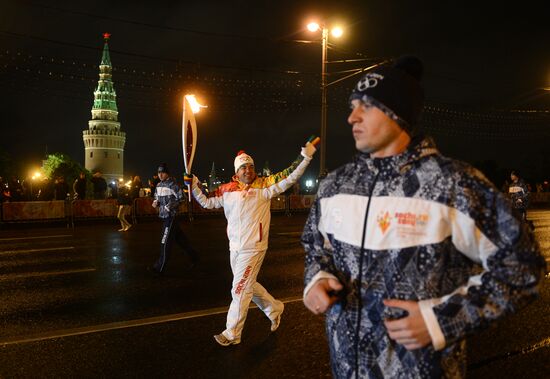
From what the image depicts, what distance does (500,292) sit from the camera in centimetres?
167

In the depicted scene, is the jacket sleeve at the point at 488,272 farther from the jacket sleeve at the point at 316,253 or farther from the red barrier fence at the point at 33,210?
the red barrier fence at the point at 33,210

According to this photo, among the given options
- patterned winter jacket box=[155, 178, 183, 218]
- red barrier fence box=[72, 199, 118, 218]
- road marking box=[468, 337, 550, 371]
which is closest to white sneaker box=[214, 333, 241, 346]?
road marking box=[468, 337, 550, 371]

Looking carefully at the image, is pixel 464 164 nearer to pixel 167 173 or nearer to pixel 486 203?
pixel 486 203

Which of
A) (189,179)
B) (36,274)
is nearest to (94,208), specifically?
(36,274)

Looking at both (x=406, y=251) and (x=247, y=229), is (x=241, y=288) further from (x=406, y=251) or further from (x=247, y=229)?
(x=406, y=251)

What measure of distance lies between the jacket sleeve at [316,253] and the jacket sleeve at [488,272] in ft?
1.48

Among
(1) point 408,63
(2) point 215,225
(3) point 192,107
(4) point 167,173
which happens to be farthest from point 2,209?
(1) point 408,63

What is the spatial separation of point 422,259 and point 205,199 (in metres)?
3.99

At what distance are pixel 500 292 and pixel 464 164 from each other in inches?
19.5

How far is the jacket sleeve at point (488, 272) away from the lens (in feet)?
5.48

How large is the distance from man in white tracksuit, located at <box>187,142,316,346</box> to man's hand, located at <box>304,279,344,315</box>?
2885 millimetres

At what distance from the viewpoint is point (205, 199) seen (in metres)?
5.56

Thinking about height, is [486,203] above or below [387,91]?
below

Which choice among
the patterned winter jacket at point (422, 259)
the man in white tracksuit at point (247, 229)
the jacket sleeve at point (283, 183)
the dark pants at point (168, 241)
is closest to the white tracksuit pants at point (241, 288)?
the man in white tracksuit at point (247, 229)
